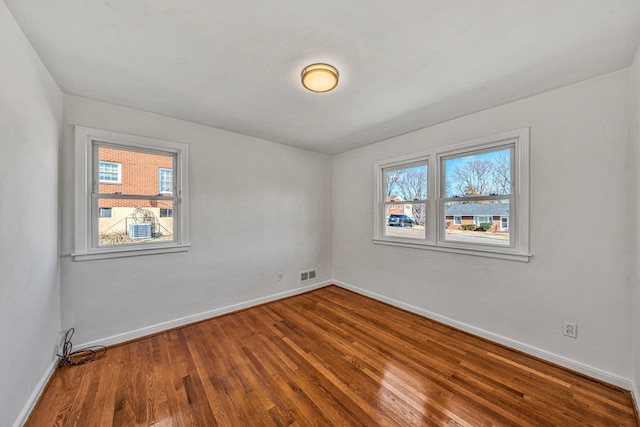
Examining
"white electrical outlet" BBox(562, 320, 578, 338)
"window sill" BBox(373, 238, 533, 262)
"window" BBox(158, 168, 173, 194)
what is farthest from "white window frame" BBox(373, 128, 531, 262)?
"window" BBox(158, 168, 173, 194)

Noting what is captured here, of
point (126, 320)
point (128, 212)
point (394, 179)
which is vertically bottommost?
point (126, 320)

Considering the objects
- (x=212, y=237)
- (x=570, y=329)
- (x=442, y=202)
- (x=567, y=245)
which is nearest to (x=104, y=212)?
(x=212, y=237)

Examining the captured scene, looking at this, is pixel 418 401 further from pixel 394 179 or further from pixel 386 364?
pixel 394 179

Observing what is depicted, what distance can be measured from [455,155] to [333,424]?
114 inches

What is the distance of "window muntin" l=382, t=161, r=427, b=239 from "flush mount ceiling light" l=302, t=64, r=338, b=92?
190 cm

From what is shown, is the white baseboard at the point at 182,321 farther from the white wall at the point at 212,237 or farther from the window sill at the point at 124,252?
the window sill at the point at 124,252

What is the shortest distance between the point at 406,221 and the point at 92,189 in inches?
145

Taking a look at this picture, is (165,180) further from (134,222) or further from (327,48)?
(327,48)

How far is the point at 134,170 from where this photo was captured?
2672mm

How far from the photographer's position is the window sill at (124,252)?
2.36 meters

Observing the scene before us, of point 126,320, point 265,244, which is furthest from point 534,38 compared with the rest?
point 126,320

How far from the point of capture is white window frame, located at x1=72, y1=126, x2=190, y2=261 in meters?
2.32

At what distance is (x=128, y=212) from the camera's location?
265 centimetres

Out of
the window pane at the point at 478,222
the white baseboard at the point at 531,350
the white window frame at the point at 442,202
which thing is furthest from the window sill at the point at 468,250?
the white baseboard at the point at 531,350
